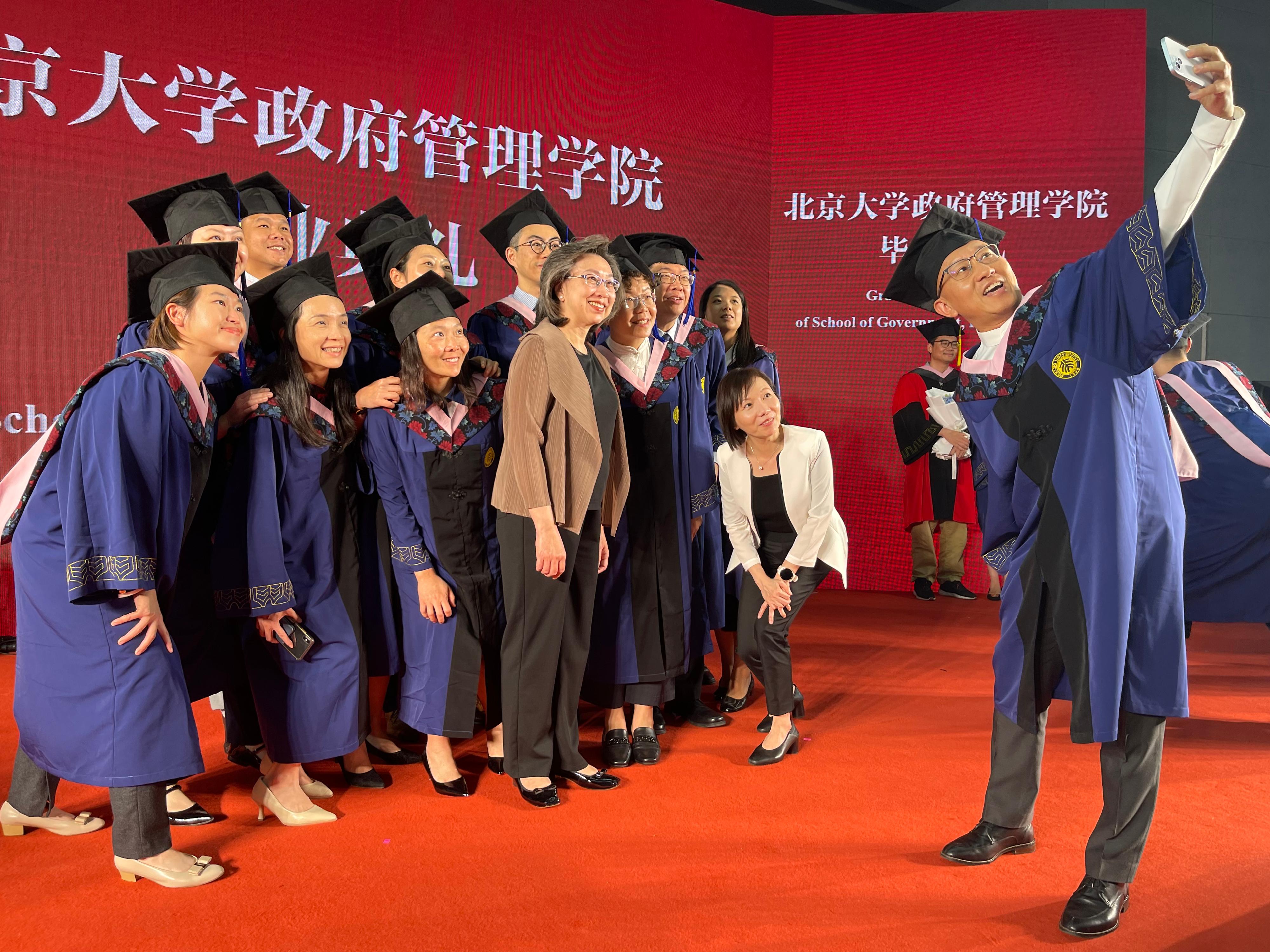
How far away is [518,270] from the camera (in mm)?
3416

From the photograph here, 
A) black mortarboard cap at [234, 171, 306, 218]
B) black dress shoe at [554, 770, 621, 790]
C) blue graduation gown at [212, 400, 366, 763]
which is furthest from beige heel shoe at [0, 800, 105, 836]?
black mortarboard cap at [234, 171, 306, 218]

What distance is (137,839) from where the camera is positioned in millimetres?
2332

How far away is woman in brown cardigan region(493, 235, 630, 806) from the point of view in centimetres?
284

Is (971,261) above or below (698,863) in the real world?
above

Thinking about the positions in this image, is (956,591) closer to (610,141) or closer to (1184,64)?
(610,141)

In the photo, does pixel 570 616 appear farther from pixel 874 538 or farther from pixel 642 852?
pixel 874 538

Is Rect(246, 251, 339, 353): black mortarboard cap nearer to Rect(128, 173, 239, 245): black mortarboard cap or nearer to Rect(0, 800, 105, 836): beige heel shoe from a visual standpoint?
Rect(128, 173, 239, 245): black mortarboard cap

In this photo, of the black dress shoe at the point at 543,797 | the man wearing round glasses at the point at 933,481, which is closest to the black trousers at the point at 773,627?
the black dress shoe at the point at 543,797

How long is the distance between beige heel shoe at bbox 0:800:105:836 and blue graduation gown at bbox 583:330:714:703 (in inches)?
59.7

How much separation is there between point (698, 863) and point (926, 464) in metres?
4.15

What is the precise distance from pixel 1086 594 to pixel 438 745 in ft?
6.13

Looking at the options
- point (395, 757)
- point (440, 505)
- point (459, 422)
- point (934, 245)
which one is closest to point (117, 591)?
point (440, 505)

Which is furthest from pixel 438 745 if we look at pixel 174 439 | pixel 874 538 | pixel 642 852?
pixel 874 538

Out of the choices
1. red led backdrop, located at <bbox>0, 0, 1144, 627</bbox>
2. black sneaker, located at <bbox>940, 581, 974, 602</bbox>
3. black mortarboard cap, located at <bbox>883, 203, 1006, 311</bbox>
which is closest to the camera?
black mortarboard cap, located at <bbox>883, 203, 1006, 311</bbox>
